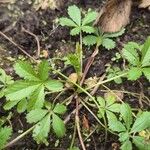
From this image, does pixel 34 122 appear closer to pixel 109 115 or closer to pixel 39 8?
pixel 109 115

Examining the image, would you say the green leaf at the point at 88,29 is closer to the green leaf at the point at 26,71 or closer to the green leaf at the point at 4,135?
the green leaf at the point at 26,71

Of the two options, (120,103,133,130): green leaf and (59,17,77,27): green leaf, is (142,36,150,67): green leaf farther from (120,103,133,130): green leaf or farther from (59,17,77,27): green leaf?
(59,17,77,27): green leaf

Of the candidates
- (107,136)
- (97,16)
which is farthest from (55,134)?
(97,16)

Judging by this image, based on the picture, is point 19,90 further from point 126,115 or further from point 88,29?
point 88,29

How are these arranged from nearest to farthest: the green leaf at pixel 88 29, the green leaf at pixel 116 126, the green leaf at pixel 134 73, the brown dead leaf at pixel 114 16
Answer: the green leaf at pixel 116 126 → the green leaf at pixel 134 73 → the green leaf at pixel 88 29 → the brown dead leaf at pixel 114 16

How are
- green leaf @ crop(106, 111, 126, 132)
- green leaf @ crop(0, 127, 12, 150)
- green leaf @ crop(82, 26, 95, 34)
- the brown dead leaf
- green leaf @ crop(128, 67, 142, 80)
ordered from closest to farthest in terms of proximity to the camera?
green leaf @ crop(0, 127, 12, 150), green leaf @ crop(106, 111, 126, 132), green leaf @ crop(128, 67, 142, 80), green leaf @ crop(82, 26, 95, 34), the brown dead leaf

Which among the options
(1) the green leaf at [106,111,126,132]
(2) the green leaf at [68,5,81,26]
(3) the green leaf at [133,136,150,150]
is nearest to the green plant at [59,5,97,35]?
(2) the green leaf at [68,5,81,26]

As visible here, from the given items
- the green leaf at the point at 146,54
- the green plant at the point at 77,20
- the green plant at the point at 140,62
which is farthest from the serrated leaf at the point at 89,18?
the green leaf at the point at 146,54
